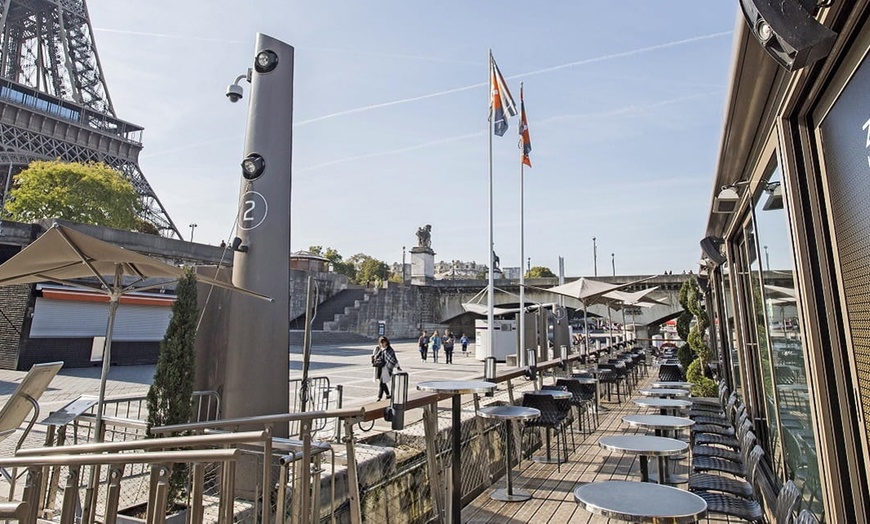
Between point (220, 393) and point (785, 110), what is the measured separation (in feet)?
15.7

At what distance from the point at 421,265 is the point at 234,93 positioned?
113ft

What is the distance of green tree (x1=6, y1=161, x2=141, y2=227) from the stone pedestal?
19.8m

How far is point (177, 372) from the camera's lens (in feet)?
13.1

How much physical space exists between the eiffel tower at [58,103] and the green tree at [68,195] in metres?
14.3

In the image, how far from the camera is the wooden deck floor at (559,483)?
3715 mm

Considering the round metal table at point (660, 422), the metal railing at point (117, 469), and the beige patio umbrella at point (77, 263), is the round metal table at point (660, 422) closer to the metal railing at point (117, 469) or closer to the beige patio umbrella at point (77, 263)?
the metal railing at point (117, 469)

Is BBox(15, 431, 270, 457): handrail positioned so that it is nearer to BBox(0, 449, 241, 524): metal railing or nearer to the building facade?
BBox(0, 449, 241, 524): metal railing

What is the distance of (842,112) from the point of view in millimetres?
1695

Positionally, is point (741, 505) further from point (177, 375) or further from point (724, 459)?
point (177, 375)

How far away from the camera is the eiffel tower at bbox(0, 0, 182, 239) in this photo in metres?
40.2

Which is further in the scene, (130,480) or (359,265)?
(359,265)

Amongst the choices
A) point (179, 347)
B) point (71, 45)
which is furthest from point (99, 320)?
point (71, 45)

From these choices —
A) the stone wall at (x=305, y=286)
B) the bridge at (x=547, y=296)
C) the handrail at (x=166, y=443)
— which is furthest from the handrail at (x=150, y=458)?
the stone wall at (x=305, y=286)

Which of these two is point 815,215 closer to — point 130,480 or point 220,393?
point 220,393
